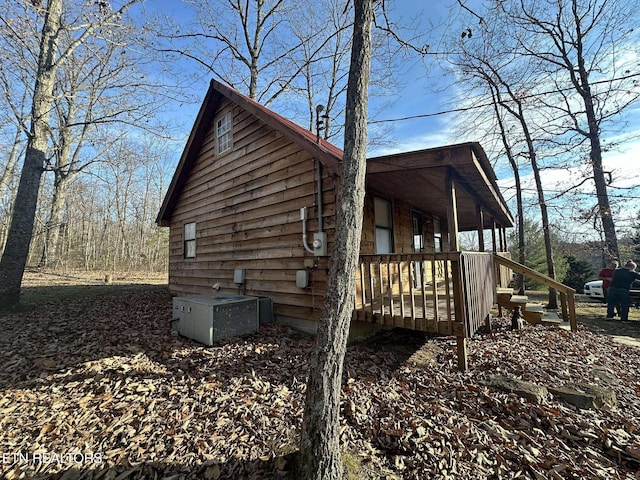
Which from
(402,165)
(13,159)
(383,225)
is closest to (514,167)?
(383,225)

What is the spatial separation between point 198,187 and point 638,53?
609 inches

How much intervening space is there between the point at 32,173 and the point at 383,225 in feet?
28.1

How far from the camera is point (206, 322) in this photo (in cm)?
489

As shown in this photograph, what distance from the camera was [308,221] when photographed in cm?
567

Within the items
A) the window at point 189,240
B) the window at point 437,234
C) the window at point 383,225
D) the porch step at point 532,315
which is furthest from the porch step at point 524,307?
the window at point 189,240

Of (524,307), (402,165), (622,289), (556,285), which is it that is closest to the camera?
(402,165)

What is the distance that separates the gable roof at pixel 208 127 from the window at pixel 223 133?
0.52 meters

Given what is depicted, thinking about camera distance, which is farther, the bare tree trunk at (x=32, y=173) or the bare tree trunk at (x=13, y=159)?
the bare tree trunk at (x=13, y=159)

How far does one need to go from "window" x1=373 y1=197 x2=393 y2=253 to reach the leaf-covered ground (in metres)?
2.39

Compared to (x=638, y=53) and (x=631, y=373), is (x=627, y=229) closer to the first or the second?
(x=638, y=53)

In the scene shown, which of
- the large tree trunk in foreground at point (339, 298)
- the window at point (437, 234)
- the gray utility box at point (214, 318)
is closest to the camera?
the large tree trunk in foreground at point (339, 298)

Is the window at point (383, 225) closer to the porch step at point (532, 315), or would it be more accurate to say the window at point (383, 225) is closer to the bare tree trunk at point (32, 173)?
the porch step at point (532, 315)

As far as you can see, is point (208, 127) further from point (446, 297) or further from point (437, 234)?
point (437, 234)

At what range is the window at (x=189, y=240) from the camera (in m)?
9.34
